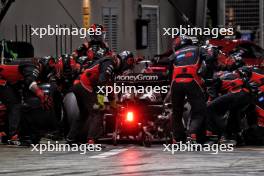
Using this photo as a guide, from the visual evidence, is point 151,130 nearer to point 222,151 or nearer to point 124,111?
point 124,111

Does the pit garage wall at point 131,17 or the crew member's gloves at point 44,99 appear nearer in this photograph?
the crew member's gloves at point 44,99

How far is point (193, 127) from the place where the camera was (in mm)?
→ 13969

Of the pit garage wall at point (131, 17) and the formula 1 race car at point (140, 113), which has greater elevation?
the pit garage wall at point (131, 17)

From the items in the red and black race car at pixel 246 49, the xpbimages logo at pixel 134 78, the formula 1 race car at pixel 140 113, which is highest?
the red and black race car at pixel 246 49

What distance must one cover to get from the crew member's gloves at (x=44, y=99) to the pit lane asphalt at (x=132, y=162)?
0.99m

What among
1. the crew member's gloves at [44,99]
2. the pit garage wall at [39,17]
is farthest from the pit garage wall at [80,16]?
the crew member's gloves at [44,99]

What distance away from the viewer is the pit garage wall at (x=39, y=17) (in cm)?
2180

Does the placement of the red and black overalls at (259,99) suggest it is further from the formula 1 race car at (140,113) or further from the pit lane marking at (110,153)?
the pit lane marking at (110,153)

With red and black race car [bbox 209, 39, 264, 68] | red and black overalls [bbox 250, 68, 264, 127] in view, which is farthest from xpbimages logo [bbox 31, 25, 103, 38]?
red and black overalls [bbox 250, 68, 264, 127]

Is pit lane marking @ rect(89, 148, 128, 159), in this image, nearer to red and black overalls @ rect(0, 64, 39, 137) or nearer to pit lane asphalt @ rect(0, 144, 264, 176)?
pit lane asphalt @ rect(0, 144, 264, 176)

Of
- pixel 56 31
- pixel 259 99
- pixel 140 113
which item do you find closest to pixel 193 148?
pixel 140 113

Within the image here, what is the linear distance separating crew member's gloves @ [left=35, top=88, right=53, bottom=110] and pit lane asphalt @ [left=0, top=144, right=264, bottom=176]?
0.99 m

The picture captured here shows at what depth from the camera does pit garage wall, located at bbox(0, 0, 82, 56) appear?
858 inches

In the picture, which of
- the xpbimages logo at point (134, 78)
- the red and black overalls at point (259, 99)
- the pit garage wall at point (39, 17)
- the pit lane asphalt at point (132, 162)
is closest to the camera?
the pit lane asphalt at point (132, 162)
